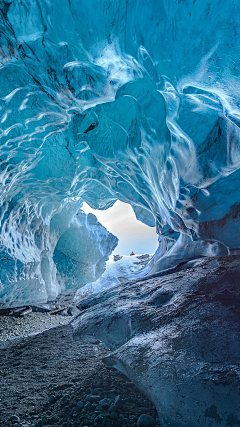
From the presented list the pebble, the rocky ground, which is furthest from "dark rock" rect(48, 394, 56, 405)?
the pebble

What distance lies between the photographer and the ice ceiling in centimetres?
221

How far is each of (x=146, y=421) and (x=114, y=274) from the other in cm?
1066

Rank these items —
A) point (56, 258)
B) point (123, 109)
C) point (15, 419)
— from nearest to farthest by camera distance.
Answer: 1. point (15, 419)
2. point (123, 109)
3. point (56, 258)

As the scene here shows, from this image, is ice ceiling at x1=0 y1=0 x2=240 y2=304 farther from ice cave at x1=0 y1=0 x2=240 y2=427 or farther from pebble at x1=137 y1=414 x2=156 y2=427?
pebble at x1=137 y1=414 x2=156 y2=427

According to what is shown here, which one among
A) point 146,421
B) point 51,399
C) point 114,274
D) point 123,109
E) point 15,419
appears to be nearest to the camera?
point 146,421

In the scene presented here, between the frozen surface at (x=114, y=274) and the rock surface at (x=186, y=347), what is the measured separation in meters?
5.77

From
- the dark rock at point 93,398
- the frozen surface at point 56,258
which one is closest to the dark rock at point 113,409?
the dark rock at point 93,398

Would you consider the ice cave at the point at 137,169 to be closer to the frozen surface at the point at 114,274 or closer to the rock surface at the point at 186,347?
the rock surface at the point at 186,347

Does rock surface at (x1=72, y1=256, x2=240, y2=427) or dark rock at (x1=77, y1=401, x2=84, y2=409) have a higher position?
dark rock at (x1=77, y1=401, x2=84, y2=409)

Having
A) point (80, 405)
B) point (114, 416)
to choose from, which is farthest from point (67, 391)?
point (114, 416)

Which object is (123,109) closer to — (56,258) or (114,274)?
(56,258)

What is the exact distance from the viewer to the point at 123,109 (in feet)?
12.7

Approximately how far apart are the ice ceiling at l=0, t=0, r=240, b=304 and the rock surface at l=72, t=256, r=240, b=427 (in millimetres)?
1911

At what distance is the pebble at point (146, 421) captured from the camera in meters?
1.12
